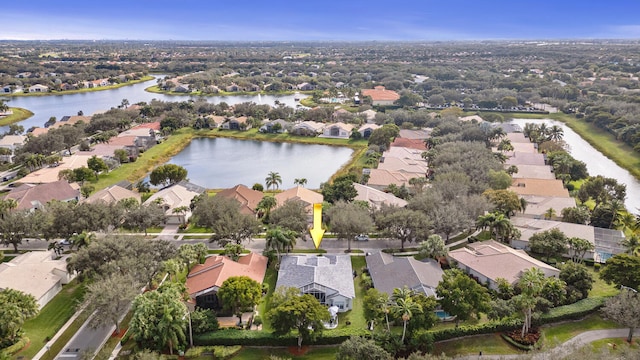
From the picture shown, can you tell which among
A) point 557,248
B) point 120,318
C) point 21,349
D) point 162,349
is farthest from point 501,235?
point 21,349

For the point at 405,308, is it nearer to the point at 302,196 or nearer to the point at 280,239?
the point at 280,239

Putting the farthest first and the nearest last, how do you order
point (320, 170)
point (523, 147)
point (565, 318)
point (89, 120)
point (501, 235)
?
point (89, 120)
point (523, 147)
point (320, 170)
point (501, 235)
point (565, 318)

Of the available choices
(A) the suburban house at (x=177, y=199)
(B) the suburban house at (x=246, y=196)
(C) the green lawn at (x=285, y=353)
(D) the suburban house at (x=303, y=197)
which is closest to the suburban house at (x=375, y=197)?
(D) the suburban house at (x=303, y=197)

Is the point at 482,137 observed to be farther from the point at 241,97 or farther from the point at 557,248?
the point at 241,97

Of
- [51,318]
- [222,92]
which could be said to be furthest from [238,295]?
[222,92]

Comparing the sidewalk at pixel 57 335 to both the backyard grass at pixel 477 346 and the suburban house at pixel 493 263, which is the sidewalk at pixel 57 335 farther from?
the suburban house at pixel 493 263

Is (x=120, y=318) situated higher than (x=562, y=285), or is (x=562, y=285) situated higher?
(x=562, y=285)
